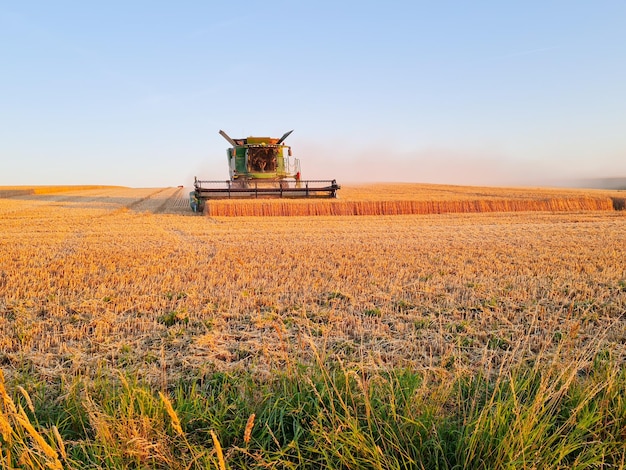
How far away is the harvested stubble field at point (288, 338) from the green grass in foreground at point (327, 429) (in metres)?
0.02

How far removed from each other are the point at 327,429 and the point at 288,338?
1.81m

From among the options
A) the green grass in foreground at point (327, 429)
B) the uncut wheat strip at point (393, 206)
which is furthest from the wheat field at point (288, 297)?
the uncut wheat strip at point (393, 206)

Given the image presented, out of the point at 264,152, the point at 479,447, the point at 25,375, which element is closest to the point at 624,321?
the point at 479,447

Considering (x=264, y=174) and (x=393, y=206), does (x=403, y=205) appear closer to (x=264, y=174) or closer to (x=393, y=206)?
(x=393, y=206)

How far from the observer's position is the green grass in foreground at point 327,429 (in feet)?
7.34

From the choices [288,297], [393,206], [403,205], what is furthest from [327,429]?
[403,205]

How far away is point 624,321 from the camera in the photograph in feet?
16.5

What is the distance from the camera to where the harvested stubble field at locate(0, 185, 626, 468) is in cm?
239

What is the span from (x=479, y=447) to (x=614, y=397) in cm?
112

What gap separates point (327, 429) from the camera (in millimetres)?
2551

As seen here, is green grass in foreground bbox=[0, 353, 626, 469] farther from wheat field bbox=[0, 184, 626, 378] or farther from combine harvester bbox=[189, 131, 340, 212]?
combine harvester bbox=[189, 131, 340, 212]

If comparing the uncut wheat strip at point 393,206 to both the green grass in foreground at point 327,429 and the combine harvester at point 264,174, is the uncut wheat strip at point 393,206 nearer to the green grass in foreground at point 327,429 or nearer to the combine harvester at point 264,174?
the combine harvester at point 264,174

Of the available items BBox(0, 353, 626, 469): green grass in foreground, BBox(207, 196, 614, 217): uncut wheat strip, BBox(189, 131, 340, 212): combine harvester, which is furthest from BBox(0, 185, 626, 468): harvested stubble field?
BBox(189, 131, 340, 212): combine harvester

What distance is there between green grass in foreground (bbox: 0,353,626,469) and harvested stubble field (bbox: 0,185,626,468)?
2 cm
